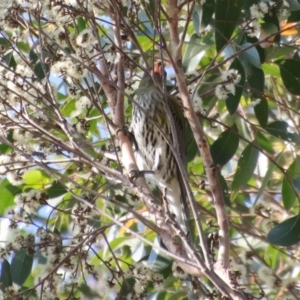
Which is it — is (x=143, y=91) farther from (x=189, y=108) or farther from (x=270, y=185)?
(x=189, y=108)

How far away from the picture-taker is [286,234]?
2.93 metres

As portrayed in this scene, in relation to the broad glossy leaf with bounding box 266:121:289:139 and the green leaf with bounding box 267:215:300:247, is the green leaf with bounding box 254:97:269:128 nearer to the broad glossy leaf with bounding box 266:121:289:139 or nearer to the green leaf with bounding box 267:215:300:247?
the broad glossy leaf with bounding box 266:121:289:139

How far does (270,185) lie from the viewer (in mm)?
4211

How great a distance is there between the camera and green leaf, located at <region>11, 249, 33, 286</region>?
3.02 meters

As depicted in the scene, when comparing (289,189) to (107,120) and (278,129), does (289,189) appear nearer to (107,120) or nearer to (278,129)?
(278,129)

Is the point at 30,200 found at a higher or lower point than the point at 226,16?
lower

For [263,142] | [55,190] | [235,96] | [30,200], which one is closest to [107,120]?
[30,200]

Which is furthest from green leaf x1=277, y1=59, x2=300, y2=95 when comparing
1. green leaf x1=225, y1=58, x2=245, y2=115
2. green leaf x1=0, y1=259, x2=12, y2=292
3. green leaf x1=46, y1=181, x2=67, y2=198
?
green leaf x1=0, y1=259, x2=12, y2=292

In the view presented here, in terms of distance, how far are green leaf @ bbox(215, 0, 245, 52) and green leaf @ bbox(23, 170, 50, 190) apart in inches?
38.7

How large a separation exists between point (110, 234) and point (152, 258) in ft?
3.79

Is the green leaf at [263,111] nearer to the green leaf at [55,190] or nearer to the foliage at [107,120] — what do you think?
the foliage at [107,120]

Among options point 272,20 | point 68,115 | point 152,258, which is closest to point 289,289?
point 152,258

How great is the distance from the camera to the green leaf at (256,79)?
293 cm

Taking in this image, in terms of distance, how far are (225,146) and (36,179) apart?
2.68ft
